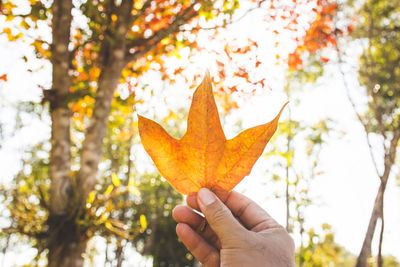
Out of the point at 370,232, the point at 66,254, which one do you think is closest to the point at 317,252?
the point at 370,232

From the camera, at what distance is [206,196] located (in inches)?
36.5

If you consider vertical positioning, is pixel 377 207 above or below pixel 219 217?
below

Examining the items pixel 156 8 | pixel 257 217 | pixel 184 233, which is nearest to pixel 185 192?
pixel 184 233

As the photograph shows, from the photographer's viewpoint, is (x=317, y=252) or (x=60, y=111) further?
(x=317, y=252)

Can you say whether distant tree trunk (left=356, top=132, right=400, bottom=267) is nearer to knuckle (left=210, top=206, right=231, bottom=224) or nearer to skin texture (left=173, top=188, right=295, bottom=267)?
skin texture (left=173, top=188, right=295, bottom=267)

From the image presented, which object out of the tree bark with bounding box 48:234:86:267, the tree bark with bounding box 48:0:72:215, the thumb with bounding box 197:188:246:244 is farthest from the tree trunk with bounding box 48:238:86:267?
the thumb with bounding box 197:188:246:244

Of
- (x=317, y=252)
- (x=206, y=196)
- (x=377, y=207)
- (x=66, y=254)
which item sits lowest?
(x=317, y=252)

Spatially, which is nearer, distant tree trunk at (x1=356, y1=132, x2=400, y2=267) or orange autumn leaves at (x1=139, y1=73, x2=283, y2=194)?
orange autumn leaves at (x1=139, y1=73, x2=283, y2=194)

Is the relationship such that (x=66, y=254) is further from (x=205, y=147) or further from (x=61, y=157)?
(x=205, y=147)

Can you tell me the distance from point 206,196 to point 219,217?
89 mm

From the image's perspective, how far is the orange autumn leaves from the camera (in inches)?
31.3

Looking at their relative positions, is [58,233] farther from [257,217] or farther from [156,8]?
[156,8]

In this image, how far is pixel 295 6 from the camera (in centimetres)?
378

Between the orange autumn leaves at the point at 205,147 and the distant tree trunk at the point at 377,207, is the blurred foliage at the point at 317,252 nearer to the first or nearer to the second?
the distant tree trunk at the point at 377,207
